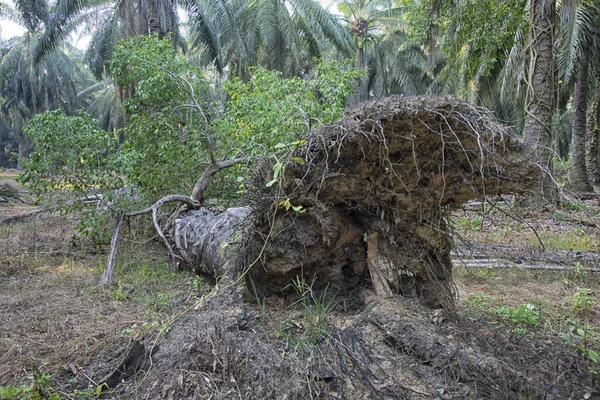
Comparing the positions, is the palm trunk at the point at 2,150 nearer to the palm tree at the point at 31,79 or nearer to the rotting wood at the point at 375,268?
the palm tree at the point at 31,79

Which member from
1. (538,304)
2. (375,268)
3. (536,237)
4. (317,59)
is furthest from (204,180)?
(536,237)

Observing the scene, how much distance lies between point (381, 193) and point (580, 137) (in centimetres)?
1265

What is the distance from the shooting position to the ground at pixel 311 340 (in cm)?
264

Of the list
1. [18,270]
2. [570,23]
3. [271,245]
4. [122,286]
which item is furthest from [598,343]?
[570,23]

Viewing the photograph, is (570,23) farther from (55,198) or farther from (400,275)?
(55,198)

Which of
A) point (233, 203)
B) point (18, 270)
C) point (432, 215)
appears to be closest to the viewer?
point (432, 215)

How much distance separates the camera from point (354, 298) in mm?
3760

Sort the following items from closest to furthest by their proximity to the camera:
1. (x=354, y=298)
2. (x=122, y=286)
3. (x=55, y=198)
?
(x=354, y=298)
(x=122, y=286)
(x=55, y=198)

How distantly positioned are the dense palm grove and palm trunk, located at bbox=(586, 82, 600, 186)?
0.19ft

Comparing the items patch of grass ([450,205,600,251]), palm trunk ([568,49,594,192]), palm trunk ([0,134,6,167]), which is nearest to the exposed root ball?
patch of grass ([450,205,600,251])

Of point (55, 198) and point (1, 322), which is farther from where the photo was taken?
point (55, 198)

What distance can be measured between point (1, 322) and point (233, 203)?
3.70 meters

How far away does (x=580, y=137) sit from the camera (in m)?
13.0

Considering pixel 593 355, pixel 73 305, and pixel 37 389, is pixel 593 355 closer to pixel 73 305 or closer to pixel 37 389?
pixel 37 389
